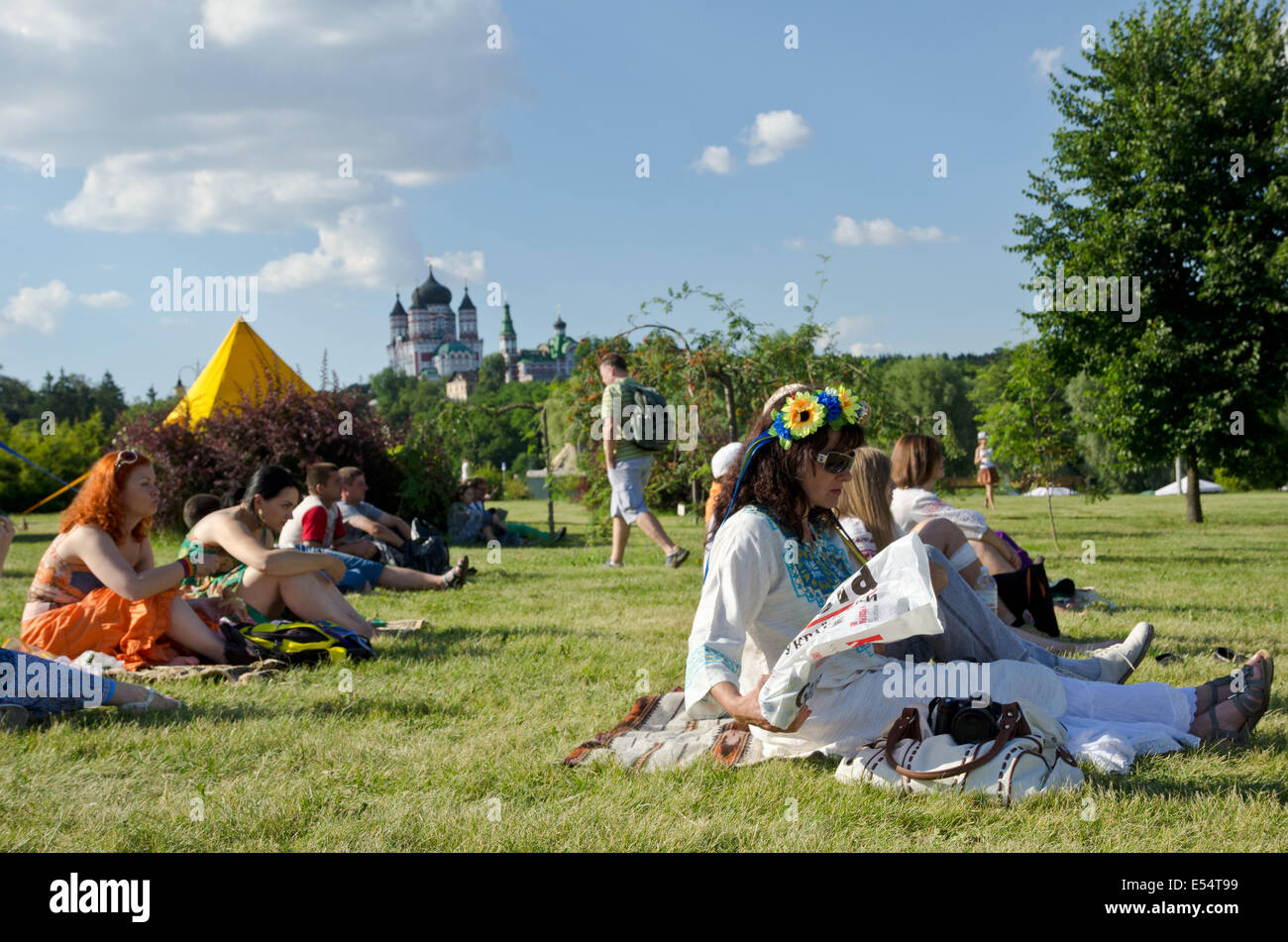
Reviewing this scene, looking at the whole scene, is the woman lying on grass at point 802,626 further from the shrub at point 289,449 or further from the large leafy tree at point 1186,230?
the large leafy tree at point 1186,230

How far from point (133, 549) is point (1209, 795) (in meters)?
4.79

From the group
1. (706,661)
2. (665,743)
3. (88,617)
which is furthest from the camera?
(88,617)

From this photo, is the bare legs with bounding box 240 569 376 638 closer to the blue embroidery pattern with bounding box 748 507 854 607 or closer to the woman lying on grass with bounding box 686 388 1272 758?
the woman lying on grass with bounding box 686 388 1272 758

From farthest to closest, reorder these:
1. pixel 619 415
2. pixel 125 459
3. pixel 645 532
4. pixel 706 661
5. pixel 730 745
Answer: pixel 645 532
pixel 619 415
pixel 125 459
pixel 730 745
pixel 706 661

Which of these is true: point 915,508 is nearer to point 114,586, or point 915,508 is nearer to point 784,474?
point 784,474

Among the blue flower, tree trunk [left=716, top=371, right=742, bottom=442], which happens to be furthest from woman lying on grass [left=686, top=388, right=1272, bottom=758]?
tree trunk [left=716, top=371, right=742, bottom=442]

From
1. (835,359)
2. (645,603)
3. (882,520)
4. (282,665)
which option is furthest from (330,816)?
(835,359)

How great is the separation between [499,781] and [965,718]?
1532mm

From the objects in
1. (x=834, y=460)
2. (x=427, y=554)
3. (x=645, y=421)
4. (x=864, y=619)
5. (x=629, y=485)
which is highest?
(x=645, y=421)

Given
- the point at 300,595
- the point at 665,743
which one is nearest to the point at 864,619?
the point at 665,743

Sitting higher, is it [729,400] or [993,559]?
[729,400]

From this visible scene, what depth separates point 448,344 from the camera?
171m

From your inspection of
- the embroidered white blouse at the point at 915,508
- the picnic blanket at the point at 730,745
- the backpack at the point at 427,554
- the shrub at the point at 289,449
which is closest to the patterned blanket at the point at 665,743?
the picnic blanket at the point at 730,745

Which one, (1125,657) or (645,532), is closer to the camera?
(1125,657)
